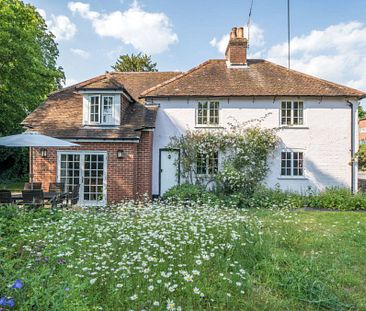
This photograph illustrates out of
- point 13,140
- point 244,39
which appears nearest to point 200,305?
point 13,140

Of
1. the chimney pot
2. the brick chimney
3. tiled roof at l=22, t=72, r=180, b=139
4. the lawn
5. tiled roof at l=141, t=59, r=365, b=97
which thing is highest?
the chimney pot

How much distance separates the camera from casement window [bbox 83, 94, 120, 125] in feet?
44.0

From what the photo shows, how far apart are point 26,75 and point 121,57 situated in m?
14.5

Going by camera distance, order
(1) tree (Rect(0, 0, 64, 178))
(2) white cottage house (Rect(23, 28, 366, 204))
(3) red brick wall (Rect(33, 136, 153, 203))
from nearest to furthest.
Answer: (3) red brick wall (Rect(33, 136, 153, 203)) < (2) white cottage house (Rect(23, 28, 366, 204)) < (1) tree (Rect(0, 0, 64, 178))

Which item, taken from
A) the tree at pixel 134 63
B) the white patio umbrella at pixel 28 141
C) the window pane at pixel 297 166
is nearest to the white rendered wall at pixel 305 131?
the window pane at pixel 297 166

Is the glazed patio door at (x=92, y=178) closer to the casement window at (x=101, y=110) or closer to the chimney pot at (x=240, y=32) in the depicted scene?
the casement window at (x=101, y=110)

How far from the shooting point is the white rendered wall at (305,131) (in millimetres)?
14688

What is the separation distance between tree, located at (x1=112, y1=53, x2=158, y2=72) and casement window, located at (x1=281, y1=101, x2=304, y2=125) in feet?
62.7

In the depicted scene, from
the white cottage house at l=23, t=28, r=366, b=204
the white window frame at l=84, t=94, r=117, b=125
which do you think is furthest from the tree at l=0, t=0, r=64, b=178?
the white window frame at l=84, t=94, r=117, b=125

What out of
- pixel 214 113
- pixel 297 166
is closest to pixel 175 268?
pixel 214 113

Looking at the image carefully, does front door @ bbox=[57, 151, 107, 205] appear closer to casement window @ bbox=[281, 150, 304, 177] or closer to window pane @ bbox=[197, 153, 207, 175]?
window pane @ bbox=[197, 153, 207, 175]

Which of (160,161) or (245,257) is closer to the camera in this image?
(245,257)

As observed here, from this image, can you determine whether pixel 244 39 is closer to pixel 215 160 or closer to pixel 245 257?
pixel 215 160

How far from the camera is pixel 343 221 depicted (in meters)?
9.26
